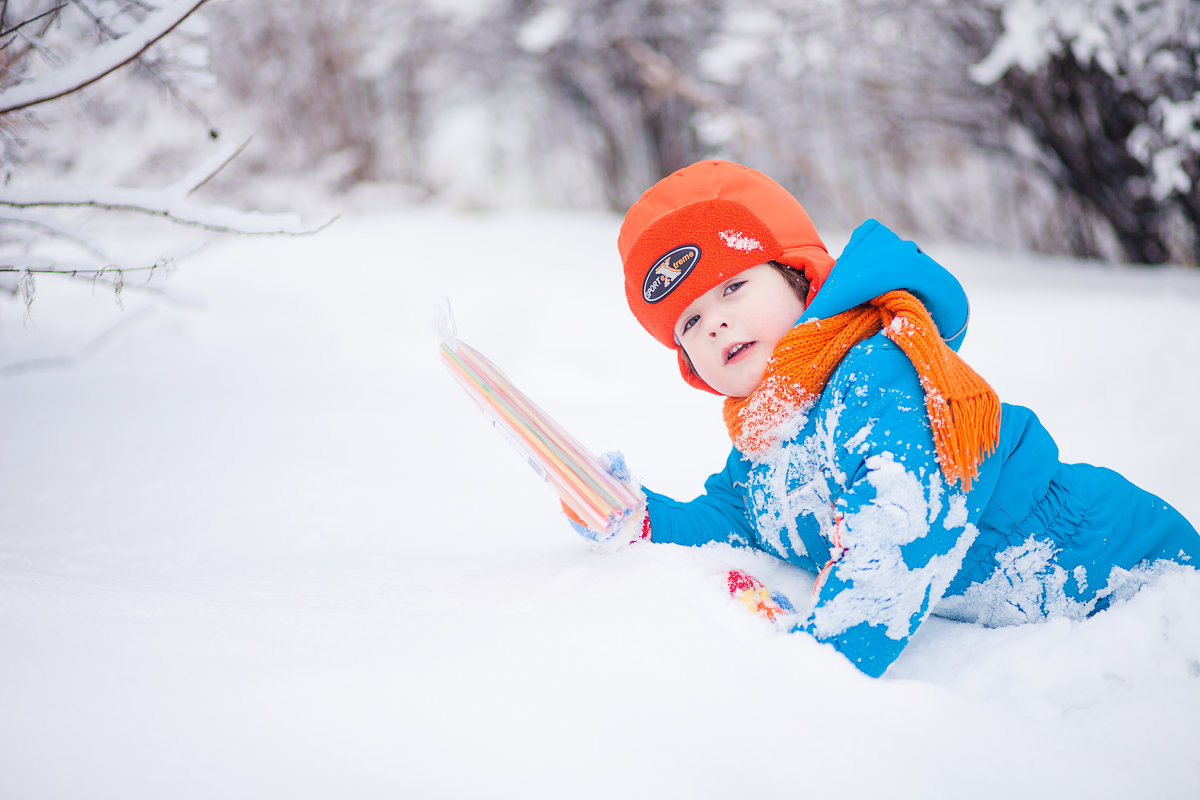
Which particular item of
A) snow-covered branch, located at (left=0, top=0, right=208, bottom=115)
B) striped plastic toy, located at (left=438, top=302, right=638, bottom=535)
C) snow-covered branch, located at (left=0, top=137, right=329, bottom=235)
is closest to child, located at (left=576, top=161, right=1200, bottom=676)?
striped plastic toy, located at (left=438, top=302, right=638, bottom=535)

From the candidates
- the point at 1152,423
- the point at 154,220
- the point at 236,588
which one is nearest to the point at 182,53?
the point at 236,588

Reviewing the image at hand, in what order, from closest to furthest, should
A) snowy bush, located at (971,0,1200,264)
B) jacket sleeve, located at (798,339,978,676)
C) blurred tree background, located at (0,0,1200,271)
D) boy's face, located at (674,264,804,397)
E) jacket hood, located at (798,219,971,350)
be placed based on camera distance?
jacket sleeve, located at (798,339,978,676) → jacket hood, located at (798,219,971,350) → boy's face, located at (674,264,804,397) → snowy bush, located at (971,0,1200,264) → blurred tree background, located at (0,0,1200,271)

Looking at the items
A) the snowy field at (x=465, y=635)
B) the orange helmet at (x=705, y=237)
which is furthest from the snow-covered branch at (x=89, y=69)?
the orange helmet at (x=705, y=237)

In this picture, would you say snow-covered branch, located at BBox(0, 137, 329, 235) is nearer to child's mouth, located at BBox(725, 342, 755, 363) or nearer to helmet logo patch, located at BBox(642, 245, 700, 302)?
helmet logo patch, located at BBox(642, 245, 700, 302)

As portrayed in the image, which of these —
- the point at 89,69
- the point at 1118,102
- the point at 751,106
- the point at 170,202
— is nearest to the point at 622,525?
the point at 170,202

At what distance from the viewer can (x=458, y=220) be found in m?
5.50

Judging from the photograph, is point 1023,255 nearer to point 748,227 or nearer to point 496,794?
point 748,227

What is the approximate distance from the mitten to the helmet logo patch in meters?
0.29

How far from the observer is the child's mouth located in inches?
51.2

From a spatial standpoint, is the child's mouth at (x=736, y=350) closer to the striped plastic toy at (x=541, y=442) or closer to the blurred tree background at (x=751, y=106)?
the striped plastic toy at (x=541, y=442)

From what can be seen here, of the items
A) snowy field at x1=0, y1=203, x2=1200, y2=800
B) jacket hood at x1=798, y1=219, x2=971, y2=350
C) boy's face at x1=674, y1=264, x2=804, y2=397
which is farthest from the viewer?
boy's face at x1=674, y1=264, x2=804, y2=397

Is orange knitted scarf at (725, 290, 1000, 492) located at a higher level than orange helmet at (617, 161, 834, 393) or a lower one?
lower

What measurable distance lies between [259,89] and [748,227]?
5.35 metres

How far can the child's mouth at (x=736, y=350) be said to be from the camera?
4.26 feet
